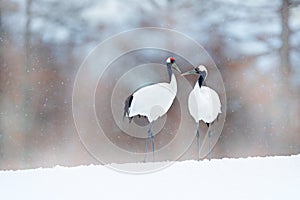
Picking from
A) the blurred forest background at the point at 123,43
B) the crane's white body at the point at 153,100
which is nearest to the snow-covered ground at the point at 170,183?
the crane's white body at the point at 153,100

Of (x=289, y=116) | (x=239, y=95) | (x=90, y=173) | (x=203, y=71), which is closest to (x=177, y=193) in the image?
(x=90, y=173)

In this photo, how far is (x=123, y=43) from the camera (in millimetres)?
3947

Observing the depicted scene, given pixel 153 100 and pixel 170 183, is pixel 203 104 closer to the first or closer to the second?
pixel 153 100

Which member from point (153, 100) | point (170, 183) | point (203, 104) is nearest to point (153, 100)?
point (153, 100)

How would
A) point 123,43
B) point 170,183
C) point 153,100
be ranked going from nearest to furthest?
point 170,183 → point 153,100 → point 123,43

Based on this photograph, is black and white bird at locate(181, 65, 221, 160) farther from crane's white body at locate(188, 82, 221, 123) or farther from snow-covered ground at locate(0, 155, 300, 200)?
snow-covered ground at locate(0, 155, 300, 200)

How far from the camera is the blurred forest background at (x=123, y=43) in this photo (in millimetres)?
3979

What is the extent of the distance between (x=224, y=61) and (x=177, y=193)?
122 inches

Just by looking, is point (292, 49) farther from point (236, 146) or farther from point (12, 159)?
point (12, 159)

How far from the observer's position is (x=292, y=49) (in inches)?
163

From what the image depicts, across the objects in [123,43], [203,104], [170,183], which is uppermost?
[123,43]

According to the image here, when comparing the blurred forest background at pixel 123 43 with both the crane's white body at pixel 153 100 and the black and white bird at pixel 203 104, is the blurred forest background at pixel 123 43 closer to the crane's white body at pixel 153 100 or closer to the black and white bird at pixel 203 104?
the black and white bird at pixel 203 104

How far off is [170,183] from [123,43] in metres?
2.86

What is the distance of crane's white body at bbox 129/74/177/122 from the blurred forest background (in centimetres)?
174
